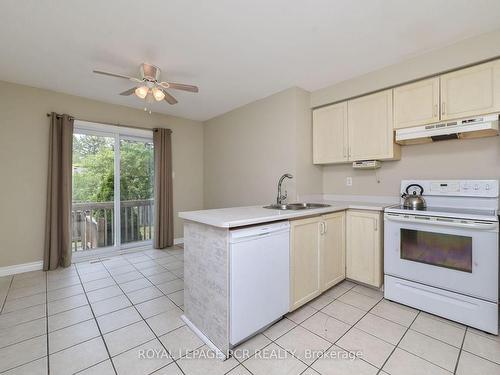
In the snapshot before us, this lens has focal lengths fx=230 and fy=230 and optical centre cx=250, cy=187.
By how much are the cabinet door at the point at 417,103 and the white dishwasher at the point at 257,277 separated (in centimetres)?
181

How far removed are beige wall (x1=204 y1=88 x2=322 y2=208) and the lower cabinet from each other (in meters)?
0.73

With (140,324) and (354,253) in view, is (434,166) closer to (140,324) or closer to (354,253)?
(354,253)

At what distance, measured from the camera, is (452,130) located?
2.17 m

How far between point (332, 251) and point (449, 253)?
100cm

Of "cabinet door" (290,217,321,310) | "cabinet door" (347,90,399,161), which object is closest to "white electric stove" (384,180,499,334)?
"cabinet door" (347,90,399,161)

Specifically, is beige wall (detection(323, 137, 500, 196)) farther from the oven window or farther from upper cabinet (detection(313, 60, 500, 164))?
the oven window

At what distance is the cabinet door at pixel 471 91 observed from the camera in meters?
2.02

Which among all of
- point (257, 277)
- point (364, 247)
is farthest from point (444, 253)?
point (257, 277)

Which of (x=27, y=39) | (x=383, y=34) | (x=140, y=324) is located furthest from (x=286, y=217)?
(x=27, y=39)

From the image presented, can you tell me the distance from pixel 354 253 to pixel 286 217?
1.27 meters

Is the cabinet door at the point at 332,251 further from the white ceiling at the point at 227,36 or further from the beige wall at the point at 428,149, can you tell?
the white ceiling at the point at 227,36

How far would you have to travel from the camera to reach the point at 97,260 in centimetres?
366

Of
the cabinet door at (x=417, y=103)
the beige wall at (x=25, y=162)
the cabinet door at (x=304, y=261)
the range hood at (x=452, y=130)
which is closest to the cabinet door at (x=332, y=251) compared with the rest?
the cabinet door at (x=304, y=261)

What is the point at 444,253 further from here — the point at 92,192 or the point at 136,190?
the point at 92,192
